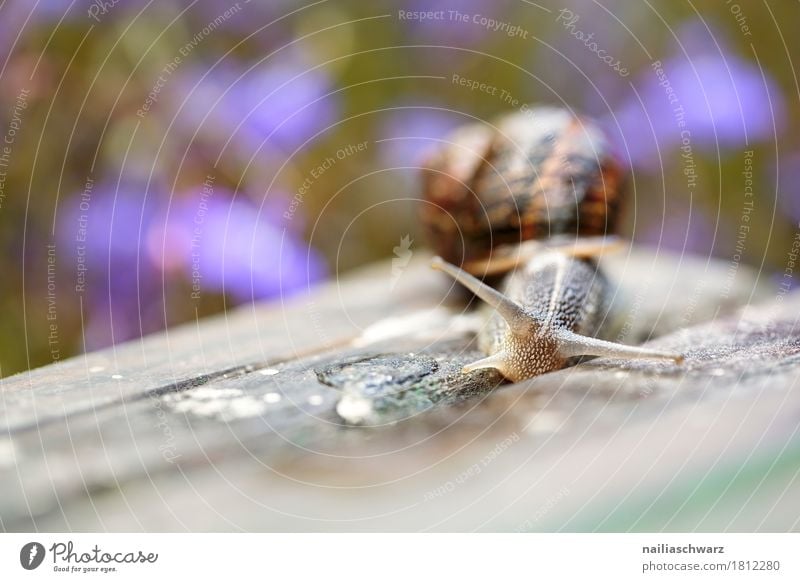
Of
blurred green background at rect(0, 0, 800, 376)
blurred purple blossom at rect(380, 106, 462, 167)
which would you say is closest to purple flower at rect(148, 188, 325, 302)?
blurred green background at rect(0, 0, 800, 376)

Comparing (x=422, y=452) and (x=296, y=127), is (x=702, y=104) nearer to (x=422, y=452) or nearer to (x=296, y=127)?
(x=296, y=127)

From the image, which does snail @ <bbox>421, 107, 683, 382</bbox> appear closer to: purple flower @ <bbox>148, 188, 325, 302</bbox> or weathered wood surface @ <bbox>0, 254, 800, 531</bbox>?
weathered wood surface @ <bbox>0, 254, 800, 531</bbox>

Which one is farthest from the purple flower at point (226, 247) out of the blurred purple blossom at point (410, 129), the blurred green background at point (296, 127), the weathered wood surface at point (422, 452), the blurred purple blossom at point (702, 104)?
the blurred purple blossom at point (702, 104)

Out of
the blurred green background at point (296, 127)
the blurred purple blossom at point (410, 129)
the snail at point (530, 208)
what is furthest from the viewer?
the blurred purple blossom at point (410, 129)

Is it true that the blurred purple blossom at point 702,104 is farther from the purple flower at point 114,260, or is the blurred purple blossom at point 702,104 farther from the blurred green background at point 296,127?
the purple flower at point 114,260

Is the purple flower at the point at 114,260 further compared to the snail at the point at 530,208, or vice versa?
the purple flower at the point at 114,260
